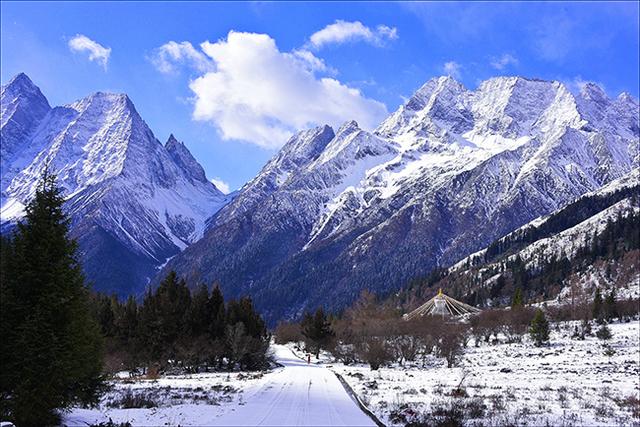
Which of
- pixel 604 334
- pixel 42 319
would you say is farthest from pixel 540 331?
pixel 42 319

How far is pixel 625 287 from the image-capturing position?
144875 millimetres

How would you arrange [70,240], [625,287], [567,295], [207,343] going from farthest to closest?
1. [567,295]
2. [625,287]
3. [207,343]
4. [70,240]

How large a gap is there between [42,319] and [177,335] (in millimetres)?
43865

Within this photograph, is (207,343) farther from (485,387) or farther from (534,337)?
(534,337)

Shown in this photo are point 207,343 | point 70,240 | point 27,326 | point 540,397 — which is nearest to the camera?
point 27,326

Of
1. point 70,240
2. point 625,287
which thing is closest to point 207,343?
point 70,240

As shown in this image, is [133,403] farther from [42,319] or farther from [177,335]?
[177,335]

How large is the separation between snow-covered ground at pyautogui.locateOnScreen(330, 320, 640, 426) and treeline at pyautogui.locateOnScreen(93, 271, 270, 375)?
1568 centimetres

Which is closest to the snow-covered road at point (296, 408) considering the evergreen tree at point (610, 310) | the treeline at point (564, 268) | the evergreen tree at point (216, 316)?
the evergreen tree at point (216, 316)

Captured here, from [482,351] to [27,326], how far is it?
72.3m

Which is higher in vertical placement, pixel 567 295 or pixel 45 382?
pixel 567 295

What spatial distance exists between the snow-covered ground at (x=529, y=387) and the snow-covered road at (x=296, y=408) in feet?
4.87

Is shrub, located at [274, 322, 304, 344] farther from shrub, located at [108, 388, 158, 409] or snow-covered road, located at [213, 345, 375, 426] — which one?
shrub, located at [108, 388, 158, 409]

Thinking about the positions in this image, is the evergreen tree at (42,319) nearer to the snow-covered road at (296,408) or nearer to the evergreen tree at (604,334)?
the snow-covered road at (296,408)
